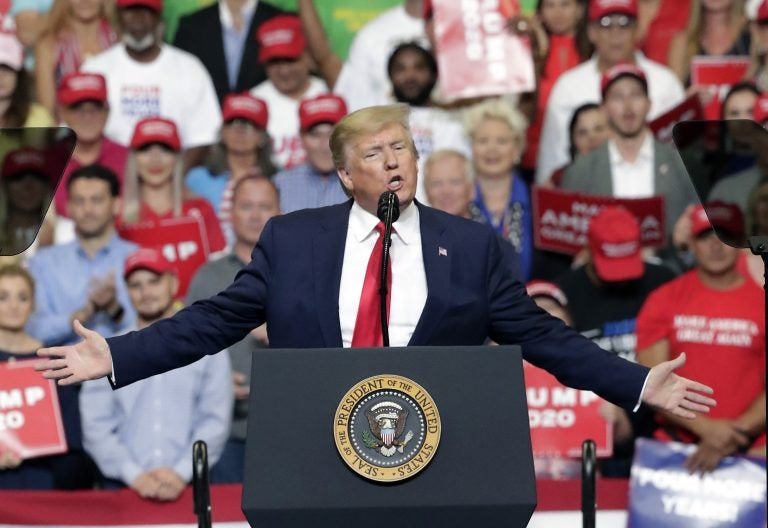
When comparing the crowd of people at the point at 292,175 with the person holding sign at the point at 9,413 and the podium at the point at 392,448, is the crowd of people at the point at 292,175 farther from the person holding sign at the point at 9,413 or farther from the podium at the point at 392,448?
the podium at the point at 392,448

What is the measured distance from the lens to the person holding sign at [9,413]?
6.00 metres

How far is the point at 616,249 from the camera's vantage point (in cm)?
633

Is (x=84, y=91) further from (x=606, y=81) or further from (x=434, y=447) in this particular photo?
(x=434, y=447)

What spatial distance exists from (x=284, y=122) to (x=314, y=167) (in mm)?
558

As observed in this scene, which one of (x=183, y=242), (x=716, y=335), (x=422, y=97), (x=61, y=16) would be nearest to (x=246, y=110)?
(x=183, y=242)

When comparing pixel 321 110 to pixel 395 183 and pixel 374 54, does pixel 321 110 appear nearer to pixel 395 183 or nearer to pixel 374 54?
pixel 374 54

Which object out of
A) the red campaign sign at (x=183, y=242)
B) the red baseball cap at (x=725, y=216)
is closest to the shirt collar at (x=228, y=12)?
the red campaign sign at (x=183, y=242)

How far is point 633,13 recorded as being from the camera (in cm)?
729

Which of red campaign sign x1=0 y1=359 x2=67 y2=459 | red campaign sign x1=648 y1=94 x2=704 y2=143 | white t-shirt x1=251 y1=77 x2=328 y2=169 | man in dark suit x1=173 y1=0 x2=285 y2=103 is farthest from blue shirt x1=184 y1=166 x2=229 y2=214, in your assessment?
red campaign sign x1=648 y1=94 x2=704 y2=143

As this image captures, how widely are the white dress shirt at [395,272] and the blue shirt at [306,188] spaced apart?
10.7 feet

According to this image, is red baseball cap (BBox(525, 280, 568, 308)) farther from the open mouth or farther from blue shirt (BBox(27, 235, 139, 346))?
the open mouth

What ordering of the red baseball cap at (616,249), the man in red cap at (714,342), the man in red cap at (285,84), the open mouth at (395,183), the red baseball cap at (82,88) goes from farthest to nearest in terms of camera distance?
the man in red cap at (285,84), the red baseball cap at (82,88), the red baseball cap at (616,249), the man in red cap at (714,342), the open mouth at (395,183)

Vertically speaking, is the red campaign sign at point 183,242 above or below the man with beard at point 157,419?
above

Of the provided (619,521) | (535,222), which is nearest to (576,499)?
(619,521)
